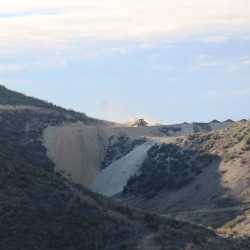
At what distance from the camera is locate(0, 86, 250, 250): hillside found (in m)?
22.9

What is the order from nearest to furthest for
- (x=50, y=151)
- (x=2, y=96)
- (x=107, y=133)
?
(x=50, y=151)
(x=107, y=133)
(x=2, y=96)

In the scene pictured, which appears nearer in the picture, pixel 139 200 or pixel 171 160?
pixel 139 200

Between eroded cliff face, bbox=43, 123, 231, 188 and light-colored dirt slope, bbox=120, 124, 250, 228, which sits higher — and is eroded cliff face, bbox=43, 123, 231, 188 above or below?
above

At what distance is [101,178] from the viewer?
5456 cm

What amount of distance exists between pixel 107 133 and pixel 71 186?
112ft

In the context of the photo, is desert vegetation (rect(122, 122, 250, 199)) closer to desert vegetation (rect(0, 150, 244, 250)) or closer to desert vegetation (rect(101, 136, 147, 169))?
desert vegetation (rect(101, 136, 147, 169))

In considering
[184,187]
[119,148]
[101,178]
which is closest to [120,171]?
[101,178]

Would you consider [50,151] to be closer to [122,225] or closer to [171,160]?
[171,160]

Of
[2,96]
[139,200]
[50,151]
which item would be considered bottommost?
[139,200]

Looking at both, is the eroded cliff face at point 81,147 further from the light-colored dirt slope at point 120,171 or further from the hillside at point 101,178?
the light-colored dirt slope at point 120,171

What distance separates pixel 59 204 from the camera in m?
24.8

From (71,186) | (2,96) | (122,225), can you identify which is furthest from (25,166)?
(2,96)

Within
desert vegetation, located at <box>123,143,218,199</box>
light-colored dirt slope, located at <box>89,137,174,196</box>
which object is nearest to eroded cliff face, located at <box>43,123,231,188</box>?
light-colored dirt slope, located at <box>89,137,174,196</box>

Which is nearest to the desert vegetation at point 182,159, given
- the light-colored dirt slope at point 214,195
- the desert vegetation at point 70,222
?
the light-colored dirt slope at point 214,195
